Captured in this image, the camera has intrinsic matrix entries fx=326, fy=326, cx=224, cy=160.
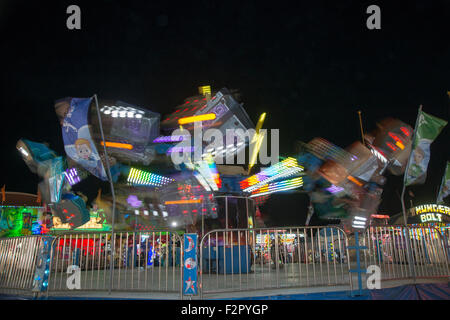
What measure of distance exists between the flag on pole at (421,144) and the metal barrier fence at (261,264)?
281 cm

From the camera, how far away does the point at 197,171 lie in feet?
45.8

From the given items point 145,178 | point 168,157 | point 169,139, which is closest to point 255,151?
point 169,139

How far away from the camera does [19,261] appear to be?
320 inches

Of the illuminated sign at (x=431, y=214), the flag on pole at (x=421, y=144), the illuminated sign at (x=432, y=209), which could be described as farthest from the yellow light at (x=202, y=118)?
the illuminated sign at (x=432, y=209)

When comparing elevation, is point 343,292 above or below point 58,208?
below

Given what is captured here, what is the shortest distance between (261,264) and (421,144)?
21.4 ft

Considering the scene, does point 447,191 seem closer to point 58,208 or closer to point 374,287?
point 374,287

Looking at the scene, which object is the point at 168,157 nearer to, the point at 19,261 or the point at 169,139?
the point at 169,139

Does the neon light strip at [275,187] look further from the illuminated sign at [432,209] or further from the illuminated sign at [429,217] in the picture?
the illuminated sign at [432,209]

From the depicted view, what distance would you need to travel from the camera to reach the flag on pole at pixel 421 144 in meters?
9.56

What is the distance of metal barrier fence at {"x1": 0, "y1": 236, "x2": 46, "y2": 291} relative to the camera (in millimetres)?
7719
